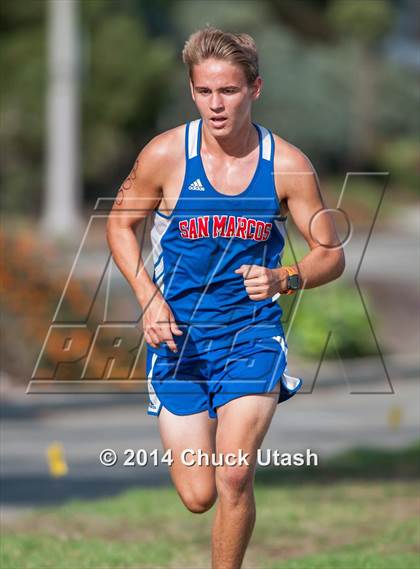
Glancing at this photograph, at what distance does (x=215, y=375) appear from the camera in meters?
6.45

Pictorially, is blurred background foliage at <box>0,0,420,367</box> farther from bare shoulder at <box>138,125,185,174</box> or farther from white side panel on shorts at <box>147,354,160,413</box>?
bare shoulder at <box>138,125,185,174</box>

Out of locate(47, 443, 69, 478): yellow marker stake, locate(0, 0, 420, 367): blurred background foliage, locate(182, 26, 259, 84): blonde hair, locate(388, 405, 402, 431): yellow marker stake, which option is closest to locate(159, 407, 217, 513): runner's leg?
locate(182, 26, 259, 84): blonde hair

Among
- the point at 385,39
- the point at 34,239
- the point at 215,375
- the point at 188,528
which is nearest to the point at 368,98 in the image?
the point at 385,39

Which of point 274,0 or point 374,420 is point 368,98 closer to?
point 274,0

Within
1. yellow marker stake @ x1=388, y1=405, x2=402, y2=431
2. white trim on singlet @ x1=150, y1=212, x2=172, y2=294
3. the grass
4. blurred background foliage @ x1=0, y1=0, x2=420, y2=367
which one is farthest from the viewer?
blurred background foliage @ x1=0, y1=0, x2=420, y2=367

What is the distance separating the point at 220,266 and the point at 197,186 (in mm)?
371

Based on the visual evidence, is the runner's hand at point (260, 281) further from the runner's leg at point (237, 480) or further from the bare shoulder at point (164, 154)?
the bare shoulder at point (164, 154)

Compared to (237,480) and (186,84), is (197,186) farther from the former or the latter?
(186,84)

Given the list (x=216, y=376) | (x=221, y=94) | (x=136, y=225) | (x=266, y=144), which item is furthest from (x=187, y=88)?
(x=221, y=94)

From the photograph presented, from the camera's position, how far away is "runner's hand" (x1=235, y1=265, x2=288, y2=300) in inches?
240

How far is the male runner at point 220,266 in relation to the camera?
6168 mm

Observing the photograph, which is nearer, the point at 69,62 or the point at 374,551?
the point at 374,551

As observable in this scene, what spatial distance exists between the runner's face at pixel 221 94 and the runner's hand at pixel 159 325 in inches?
30.8

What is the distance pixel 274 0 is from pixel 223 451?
145ft
